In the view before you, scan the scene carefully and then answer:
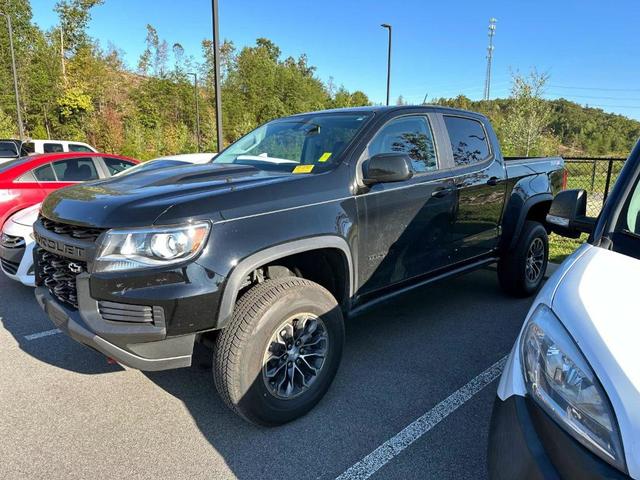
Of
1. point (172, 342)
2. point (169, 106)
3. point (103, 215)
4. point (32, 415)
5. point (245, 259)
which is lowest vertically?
point (32, 415)

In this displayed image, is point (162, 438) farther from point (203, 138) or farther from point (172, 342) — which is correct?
point (203, 138)

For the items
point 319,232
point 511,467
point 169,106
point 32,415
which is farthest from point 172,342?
point 169,106

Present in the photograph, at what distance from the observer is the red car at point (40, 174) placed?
6402mm

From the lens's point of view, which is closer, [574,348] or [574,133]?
[574,348]

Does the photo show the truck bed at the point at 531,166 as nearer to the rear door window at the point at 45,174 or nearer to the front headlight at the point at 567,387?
the front headlight at the point at 567,387

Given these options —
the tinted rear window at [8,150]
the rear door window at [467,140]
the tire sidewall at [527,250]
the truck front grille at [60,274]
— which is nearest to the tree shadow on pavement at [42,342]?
the truck front grille at [60,274]

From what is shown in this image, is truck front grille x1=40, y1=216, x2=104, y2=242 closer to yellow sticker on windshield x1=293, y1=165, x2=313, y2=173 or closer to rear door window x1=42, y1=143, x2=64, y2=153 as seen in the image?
yellow sticker on windshield x1=293, y1=165, x2=313, y2=173

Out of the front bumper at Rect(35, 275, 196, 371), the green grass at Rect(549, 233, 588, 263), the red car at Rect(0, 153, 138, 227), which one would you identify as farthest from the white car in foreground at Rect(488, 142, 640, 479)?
the red car at Rect(0, 153, 138, 227)

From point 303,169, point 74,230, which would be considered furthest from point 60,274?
point 303,169

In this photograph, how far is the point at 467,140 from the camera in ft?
13.6

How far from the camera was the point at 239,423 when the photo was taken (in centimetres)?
274

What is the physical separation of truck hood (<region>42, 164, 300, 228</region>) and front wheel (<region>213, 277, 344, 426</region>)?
587 millimetres

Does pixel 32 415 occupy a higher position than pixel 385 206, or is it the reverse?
pixel 385 206

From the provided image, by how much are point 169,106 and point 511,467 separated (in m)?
52.1
